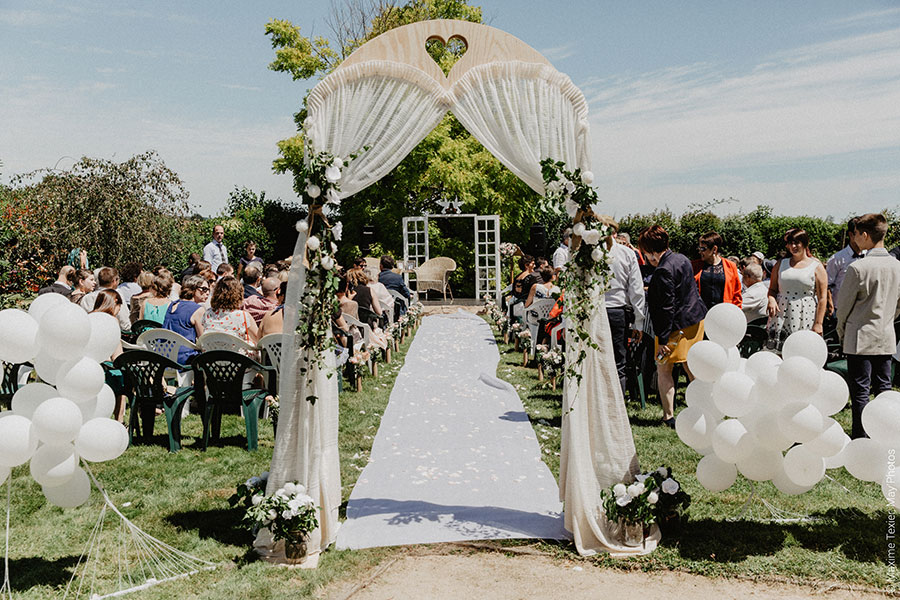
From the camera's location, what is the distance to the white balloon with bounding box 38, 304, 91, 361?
3.45 meters

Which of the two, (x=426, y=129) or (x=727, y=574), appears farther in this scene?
(x=426, y=129)

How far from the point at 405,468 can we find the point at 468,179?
1460cm

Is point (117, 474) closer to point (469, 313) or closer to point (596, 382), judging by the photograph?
point (596, 382)

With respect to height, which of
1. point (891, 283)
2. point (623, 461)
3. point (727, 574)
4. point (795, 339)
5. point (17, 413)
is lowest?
point (727, 574)

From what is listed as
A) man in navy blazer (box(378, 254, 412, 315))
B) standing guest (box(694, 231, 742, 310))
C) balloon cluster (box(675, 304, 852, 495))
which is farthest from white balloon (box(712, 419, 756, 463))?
man in navy blazer (box(378, 254, 412, 315))

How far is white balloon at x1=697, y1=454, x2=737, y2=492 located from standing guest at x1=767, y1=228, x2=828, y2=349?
326cm

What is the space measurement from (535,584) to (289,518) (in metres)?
1.42

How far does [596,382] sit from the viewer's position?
13.5 ft

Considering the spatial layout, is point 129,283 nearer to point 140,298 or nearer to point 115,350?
point 140,298

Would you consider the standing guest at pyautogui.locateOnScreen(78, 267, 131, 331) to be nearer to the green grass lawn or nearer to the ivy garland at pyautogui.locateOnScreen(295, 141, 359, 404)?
the green grass lawn

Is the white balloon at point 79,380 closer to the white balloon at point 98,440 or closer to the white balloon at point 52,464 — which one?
the white balloon at point 98,440

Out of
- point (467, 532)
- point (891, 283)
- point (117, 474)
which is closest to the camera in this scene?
point (467, 532)

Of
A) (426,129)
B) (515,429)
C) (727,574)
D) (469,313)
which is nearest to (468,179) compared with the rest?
(469,313)

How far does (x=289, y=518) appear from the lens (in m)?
3.82
